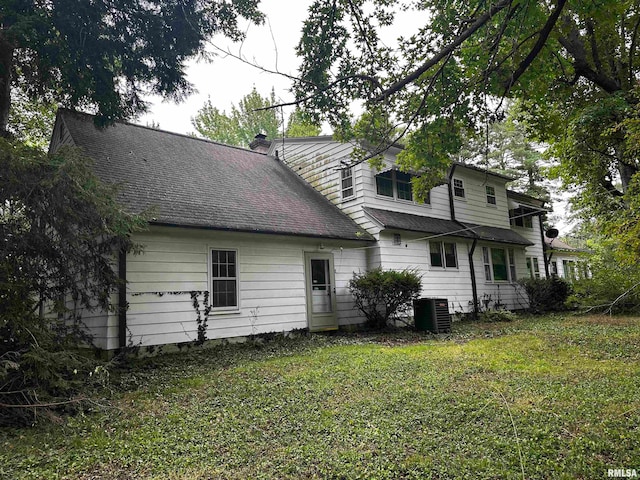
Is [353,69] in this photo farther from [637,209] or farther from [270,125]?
[270,125]

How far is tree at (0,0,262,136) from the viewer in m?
6.35

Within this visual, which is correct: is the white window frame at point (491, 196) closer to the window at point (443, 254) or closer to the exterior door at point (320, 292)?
the window at point (443, 254)

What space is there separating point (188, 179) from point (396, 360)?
22.6ft

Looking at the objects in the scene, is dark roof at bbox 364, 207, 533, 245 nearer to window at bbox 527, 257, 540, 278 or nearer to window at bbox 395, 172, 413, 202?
window at bbox 395, 172, 413, 202

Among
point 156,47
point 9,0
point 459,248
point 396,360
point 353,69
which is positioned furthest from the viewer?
point 459,248

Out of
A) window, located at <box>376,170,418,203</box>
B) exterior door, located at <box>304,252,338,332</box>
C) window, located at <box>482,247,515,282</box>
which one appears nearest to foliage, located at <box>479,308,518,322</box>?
window, located at <box>482,247,515,282</box>

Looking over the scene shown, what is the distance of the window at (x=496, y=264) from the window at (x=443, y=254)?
202 cm

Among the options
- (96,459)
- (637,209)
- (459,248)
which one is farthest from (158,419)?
(459,248)

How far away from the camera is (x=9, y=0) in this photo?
20.1 feet

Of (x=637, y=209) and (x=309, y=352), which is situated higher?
(x=637, y=209)

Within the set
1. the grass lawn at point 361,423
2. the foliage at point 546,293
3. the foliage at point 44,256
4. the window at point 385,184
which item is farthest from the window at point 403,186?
the foliage at point 44,256

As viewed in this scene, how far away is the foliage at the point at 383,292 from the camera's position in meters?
10.3

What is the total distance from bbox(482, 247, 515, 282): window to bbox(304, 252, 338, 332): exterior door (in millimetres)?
7290

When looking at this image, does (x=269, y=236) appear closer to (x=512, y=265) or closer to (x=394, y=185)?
(x=394, y=185)
